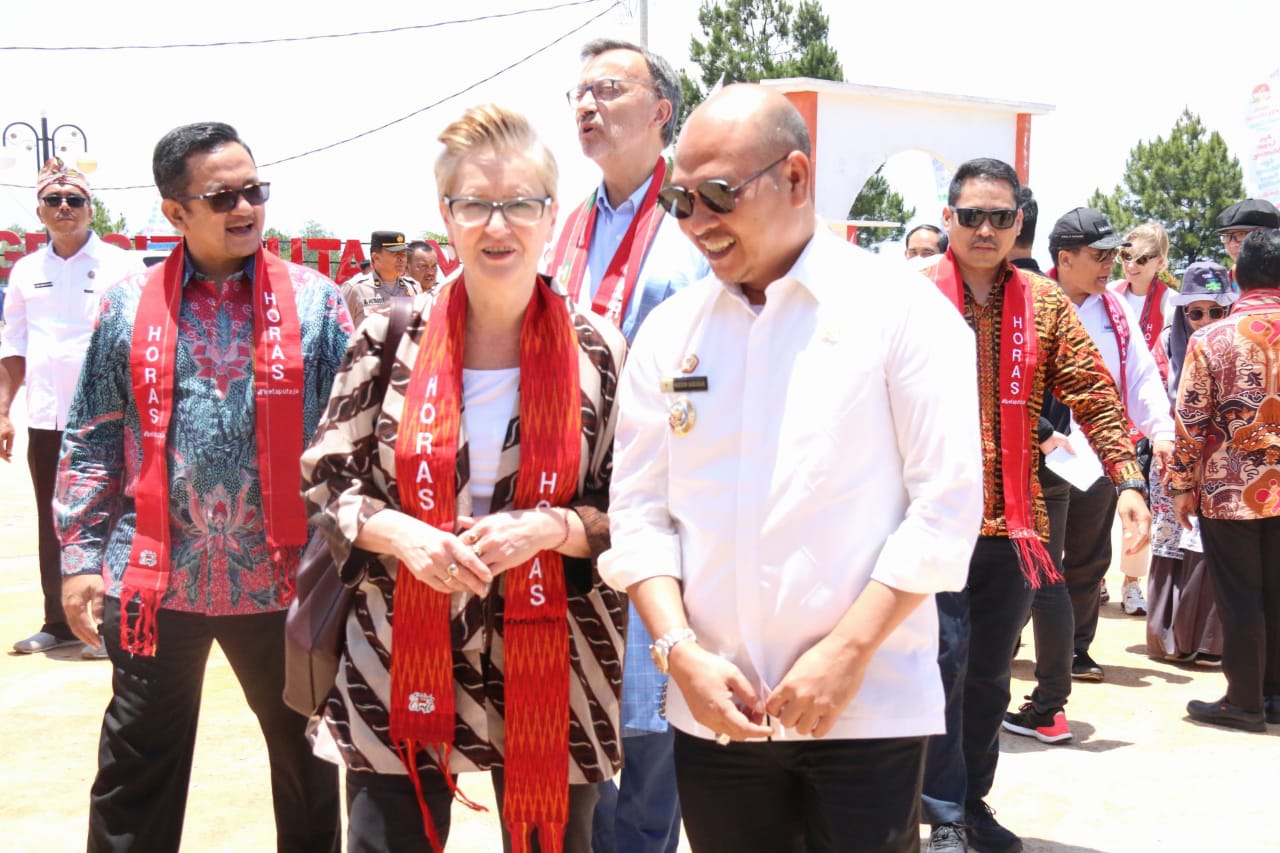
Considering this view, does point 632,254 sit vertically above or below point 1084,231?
below

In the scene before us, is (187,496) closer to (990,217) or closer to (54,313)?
(990,217)

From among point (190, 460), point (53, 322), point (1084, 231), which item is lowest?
point (190, 460)

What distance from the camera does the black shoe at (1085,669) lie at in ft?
22.4

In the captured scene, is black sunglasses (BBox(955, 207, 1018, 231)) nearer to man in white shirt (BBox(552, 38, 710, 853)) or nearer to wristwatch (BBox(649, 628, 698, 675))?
man in white shirt (BBox(552, 38, 710, 853))

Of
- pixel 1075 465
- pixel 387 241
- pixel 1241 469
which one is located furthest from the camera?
pixel 387 241

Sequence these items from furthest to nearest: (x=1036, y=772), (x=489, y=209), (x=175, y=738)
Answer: (x=1036, y=772) < (x=175, y=738) < (x=489, y=209)

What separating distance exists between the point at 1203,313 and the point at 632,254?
526cm

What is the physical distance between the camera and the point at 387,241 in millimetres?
10219

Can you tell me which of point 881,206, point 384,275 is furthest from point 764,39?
point 384,275

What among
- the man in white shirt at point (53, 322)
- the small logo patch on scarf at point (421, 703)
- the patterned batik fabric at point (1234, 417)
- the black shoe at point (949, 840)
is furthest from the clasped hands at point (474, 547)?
the man in white shirt at point (53, 322)

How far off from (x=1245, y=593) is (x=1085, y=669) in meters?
1.11

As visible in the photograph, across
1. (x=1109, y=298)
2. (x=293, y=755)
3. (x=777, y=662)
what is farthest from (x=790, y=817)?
(x=1109, y=298)

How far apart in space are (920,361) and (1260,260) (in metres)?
4.33

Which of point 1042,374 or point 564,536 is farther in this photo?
point 1042,374
